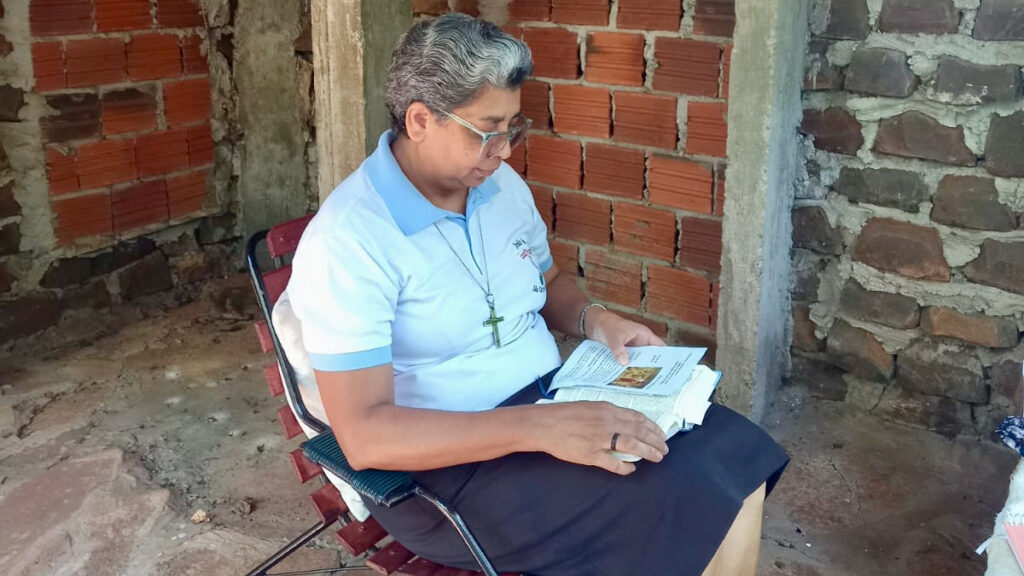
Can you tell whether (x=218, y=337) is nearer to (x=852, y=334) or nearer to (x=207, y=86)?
(x=207, y=86)

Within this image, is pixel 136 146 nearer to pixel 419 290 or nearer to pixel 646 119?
pixel 646 119

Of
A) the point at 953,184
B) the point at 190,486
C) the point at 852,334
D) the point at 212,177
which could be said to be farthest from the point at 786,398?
the point at 212,177

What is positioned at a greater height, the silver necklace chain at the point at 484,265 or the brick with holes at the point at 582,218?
the silver necklace chain at the point at 484,265

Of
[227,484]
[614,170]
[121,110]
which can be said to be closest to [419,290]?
[227,484]

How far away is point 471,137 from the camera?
213cm

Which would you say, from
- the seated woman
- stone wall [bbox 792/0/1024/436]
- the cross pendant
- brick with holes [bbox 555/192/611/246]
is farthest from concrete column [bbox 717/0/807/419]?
the cross pendant

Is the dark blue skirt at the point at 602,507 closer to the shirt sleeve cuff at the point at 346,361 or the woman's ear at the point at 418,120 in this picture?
the shirt sleeve cuff at the point at 346,361

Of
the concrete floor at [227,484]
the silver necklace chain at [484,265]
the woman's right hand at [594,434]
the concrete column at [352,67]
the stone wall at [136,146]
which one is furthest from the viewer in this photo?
the stone wall at [136,146]

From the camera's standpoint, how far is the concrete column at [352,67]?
3.25 m

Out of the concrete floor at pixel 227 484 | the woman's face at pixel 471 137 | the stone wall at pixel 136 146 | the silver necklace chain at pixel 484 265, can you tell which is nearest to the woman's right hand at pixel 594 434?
the silver necklace chain at pixel 484 265

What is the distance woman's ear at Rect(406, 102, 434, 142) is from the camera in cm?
212

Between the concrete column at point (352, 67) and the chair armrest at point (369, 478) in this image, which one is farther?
the concrete column at point (352, 67)

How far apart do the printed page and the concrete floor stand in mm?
896

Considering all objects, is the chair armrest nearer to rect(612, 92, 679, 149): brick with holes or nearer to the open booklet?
the open booklet
